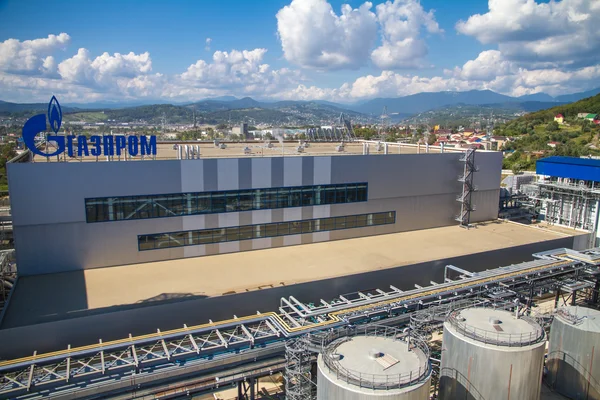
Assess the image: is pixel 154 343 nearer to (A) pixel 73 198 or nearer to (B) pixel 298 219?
(A) pixel 73 198

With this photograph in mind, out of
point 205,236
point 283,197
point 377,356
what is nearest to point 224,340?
point 377,356

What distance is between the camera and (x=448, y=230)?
31.5 meters

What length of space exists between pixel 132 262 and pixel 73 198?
14.5 feet

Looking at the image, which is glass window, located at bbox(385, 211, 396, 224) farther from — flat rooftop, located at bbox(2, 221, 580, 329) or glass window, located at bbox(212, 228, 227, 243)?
glass window, located at bbox(212, 228, 227, 243)

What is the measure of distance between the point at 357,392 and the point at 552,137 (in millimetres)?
123293

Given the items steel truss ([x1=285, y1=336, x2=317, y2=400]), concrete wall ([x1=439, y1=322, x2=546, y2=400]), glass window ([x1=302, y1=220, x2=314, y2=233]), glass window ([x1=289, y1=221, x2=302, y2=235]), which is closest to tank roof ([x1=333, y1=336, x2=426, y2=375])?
steel truss ([x1=285, y1=336, x2=317, y2=400])

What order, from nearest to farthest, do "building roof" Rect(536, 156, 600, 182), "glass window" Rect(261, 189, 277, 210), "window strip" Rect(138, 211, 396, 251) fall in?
"window strip" Rect(138, 211, 396, 251) → "glass window" Rect(261, 189, 277, 210) → "building roof" Rect(536, 156, 600, 182)

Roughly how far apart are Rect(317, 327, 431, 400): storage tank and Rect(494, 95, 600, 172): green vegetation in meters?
79.1

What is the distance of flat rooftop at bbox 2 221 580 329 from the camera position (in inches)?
695

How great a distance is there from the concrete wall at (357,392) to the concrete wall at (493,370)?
340cm

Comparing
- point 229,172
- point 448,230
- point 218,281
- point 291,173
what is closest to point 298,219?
point 291,173

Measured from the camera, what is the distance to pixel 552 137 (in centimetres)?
11325

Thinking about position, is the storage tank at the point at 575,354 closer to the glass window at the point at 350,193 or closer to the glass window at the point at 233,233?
the glass window at the point at 350,193

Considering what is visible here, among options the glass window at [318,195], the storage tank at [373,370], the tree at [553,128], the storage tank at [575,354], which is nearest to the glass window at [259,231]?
the glass window at [318,195]
